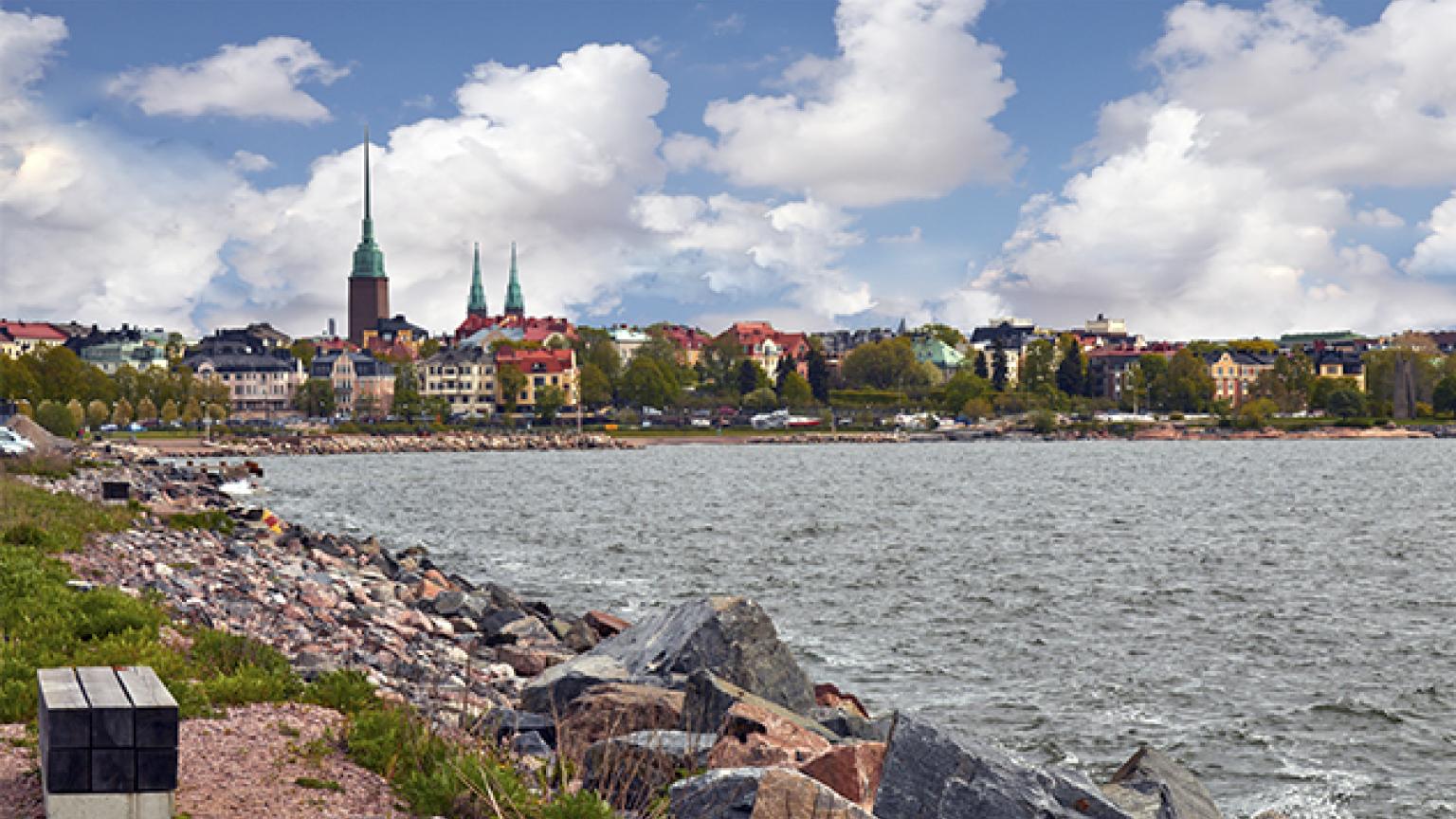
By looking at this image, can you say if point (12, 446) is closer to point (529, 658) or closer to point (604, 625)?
point (604, 625)

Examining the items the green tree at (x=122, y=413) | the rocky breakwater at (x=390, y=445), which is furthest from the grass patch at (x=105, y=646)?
the green tree at (x=122, y=413)

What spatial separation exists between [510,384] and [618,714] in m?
186

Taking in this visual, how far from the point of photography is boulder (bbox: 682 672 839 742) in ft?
37.5

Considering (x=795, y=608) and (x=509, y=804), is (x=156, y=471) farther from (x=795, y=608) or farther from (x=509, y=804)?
(x=509, y=804)

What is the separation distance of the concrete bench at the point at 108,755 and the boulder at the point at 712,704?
15.9 ft

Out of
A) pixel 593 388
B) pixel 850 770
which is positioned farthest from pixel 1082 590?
pixel 593 388

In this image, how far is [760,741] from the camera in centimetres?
1016

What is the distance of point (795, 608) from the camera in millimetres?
28297

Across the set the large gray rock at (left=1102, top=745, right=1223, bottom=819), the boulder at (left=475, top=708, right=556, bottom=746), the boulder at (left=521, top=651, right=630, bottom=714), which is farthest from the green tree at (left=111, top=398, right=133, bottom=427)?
the large gray rock at (left=1102, top=745, right=1223, bottom=819)

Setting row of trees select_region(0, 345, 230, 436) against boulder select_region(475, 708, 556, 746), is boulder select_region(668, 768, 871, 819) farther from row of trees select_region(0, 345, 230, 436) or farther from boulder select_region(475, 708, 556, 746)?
row of trees select_region(0, 345, 230, 436)

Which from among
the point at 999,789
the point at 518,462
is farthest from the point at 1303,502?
A: the point at 518,462

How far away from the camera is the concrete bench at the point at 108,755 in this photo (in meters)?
7.05

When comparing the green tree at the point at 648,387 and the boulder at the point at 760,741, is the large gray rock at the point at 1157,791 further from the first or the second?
the green tree at the point at 648,387

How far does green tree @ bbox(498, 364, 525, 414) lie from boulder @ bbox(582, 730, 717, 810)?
18655 cm
